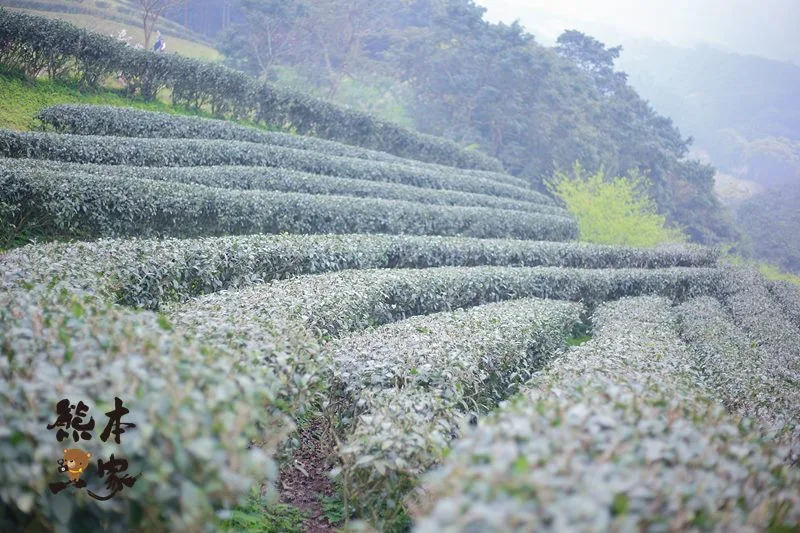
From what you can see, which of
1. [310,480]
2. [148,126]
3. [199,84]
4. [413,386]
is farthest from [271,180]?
[413,386]

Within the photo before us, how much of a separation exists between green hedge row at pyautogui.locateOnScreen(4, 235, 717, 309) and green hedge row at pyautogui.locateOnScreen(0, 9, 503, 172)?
13986 mm

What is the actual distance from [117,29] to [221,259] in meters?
24.1

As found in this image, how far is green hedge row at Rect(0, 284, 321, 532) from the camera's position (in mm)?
2477

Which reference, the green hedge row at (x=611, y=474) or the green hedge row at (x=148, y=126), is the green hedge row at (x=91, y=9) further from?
the green hedge row at (x=611, y=474)

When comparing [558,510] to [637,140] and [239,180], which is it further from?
[637,140]

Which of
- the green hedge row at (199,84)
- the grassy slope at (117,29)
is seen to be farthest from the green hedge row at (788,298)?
the grassy slope at (117,29)

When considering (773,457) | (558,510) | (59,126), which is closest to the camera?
(558,510)

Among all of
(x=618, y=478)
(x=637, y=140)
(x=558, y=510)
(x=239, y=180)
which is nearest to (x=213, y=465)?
(x=558, y=510)

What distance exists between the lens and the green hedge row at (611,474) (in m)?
2.12

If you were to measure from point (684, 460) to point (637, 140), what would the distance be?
152ft

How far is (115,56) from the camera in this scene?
2045 cm

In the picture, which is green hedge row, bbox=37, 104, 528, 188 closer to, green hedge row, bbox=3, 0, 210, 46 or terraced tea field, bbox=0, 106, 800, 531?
terraced tea field, bbox=0, 106, 800, 531

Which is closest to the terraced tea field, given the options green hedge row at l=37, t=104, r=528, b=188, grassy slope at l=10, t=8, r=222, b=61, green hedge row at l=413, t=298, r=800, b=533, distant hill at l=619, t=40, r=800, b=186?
green hedge row at l=413, t=298, r=800, b=533

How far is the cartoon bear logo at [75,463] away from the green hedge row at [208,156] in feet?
38.9
